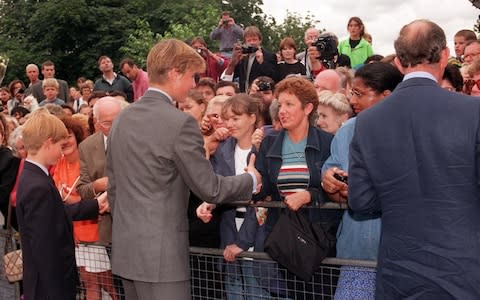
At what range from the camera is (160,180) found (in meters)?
3.52

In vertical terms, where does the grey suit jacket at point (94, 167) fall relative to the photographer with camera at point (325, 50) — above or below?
below

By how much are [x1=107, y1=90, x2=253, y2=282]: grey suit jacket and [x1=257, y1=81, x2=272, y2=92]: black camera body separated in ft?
10.1

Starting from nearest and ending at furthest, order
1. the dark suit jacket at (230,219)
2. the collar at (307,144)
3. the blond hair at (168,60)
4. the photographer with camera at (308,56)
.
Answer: the blond hair at (168,60), the collar at (307,144), the dark suit jacket at (230,219), the photographer with camera at (308,56)

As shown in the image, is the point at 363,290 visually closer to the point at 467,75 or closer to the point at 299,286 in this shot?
the point at 299,286

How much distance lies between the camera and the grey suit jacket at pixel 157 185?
3498 mm

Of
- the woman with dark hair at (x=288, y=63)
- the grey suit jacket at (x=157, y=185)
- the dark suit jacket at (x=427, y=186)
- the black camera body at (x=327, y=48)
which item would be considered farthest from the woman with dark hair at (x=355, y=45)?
the dark suit jacket at (x=427, y=186)

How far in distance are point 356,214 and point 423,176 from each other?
0.98 m

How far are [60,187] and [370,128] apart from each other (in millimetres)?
2995

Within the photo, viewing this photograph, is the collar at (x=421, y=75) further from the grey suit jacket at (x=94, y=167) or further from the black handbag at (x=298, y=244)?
the grey suit jacket at (x=94, y=167)

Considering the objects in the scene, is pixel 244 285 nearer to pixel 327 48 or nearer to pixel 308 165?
pixel 308 165

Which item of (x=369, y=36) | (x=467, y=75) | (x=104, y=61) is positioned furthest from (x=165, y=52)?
(x=104, y=61)

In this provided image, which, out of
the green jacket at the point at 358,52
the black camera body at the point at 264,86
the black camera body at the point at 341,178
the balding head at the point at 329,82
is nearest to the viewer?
the black camera body at the point at 341,178

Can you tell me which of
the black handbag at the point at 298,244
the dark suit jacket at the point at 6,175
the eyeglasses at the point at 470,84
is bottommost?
the black handbag at the point at 298,244

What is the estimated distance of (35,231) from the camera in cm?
410
